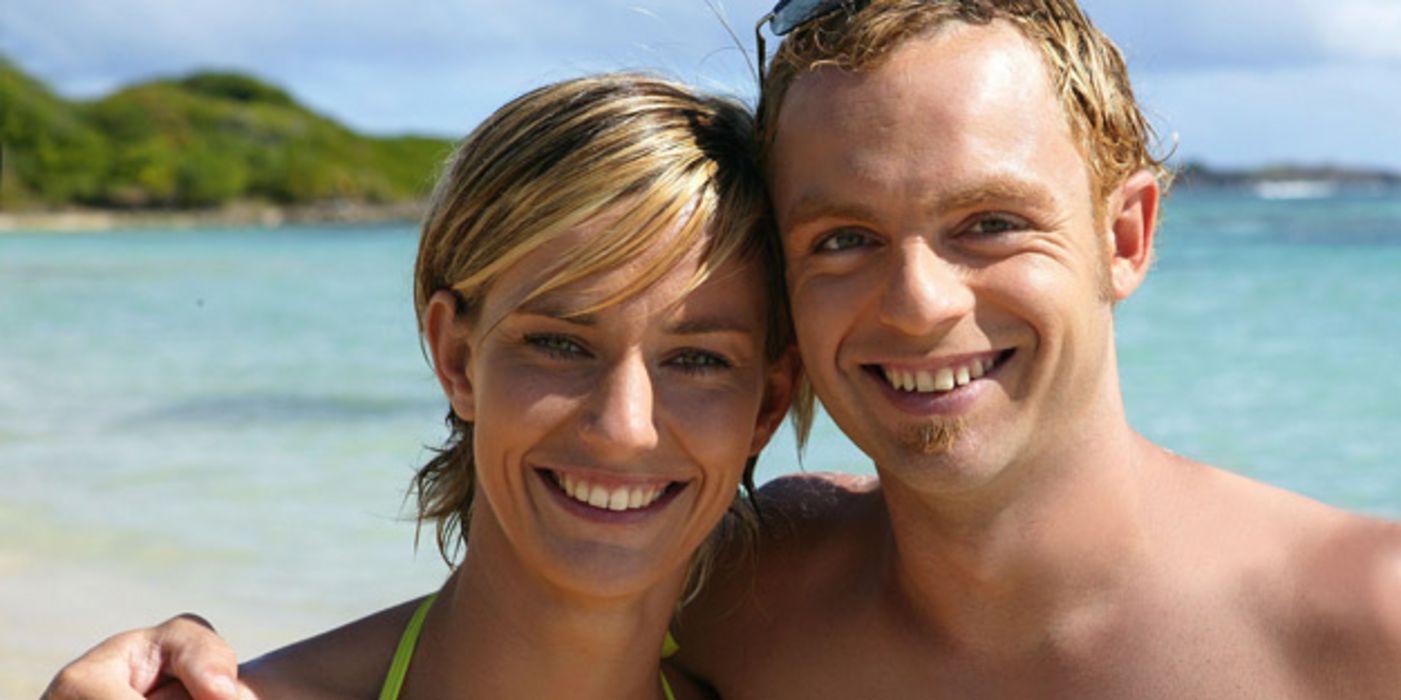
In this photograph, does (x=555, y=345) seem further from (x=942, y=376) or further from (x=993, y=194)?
(x=993, y=194)

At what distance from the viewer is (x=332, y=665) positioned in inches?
120

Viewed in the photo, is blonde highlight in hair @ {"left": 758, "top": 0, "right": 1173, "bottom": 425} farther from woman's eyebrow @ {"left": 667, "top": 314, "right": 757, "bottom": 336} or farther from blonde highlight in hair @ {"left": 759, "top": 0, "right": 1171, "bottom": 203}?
woman's eyebrow @ {"left": 667, "top": 314, "right": 757, "bottom": 336}

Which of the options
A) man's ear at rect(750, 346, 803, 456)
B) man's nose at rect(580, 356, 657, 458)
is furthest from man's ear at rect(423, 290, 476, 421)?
man's ear at rect(750, 346, 803, 456)

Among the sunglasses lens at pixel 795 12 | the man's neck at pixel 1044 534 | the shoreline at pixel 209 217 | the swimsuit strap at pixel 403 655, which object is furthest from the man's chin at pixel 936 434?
the shoreline at pixel 209 217

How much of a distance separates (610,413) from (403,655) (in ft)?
2.23

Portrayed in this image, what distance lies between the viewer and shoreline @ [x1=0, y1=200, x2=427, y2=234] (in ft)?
249

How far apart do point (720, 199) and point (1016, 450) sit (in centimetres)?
71

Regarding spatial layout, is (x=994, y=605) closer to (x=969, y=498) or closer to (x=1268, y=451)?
(x=969, y=498)

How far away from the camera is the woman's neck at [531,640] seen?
307cm

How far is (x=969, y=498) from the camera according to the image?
309 cm

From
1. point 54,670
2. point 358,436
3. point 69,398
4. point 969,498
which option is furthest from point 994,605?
point 69,398

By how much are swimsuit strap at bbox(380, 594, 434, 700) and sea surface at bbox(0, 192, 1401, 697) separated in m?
3.57

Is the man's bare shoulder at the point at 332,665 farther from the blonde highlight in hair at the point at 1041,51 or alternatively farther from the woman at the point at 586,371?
the blonde highlight in hair at the point at 1041,51

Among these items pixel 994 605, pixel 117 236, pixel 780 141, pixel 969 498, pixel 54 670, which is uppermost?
pixel 780 141
